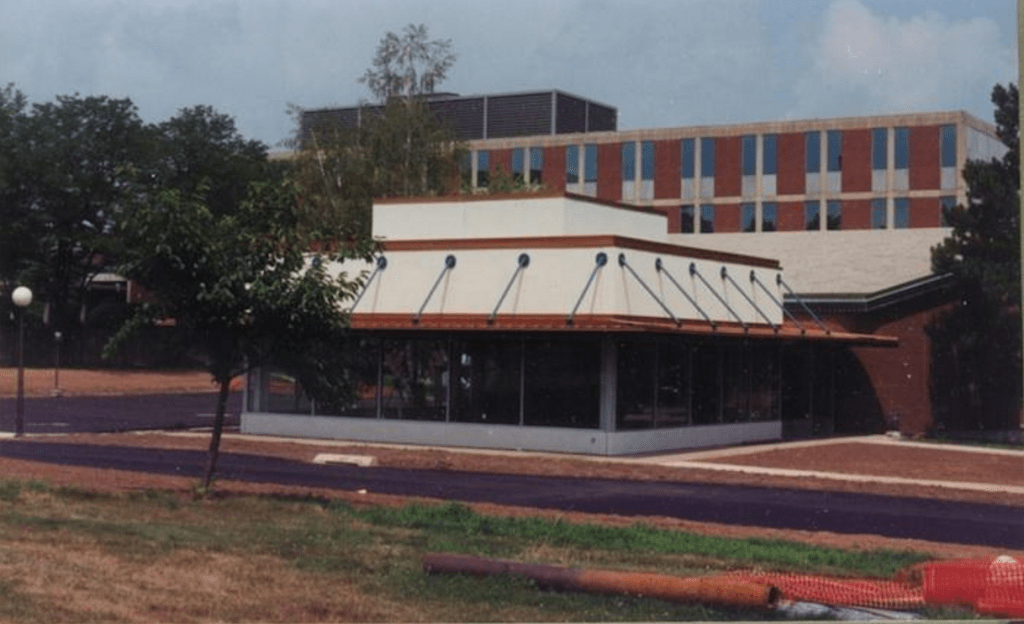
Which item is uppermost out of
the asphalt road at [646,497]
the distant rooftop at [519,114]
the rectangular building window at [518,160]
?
the distant rooftop at [519,114]

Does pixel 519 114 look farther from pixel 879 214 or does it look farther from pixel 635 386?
pixel 635 386

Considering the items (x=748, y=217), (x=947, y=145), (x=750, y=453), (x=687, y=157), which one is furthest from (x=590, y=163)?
(x=750, y=453)

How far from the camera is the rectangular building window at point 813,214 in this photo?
64.8 m

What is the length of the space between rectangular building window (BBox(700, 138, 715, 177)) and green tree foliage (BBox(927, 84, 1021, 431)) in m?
26.6

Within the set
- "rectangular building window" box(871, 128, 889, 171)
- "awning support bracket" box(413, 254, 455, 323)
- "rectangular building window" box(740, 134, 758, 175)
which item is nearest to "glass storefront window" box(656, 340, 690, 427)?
"awning support bracket" box(413, 254, 455, 323)

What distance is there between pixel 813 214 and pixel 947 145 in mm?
6158

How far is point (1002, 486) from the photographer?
2552 centimetres

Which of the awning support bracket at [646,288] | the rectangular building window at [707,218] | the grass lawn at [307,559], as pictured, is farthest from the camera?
the rectangular building window at [707,218]

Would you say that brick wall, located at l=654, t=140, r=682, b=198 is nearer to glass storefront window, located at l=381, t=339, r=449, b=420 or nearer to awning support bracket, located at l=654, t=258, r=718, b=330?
awning support bracket, located at l=654, t=258, r=718, b=330

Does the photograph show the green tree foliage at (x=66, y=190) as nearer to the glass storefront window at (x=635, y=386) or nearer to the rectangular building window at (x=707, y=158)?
the rectangular building window at (x=707, y=158)

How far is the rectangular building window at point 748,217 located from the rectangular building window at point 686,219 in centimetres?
212

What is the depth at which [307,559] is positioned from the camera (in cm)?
1334

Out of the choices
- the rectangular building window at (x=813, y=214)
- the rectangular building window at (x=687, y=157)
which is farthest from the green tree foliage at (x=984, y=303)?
the rectangular building window at (x=687, y=157)

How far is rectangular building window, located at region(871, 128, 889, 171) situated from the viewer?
64062 millimetres
